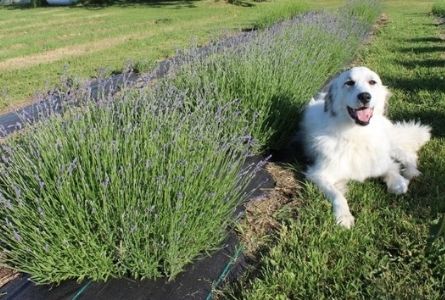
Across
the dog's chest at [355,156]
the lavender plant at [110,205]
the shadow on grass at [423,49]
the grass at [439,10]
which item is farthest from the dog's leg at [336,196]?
the grass at [439,10]

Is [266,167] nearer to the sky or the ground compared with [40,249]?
nearer to the ground

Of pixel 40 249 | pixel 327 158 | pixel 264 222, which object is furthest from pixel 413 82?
pixel 40 249

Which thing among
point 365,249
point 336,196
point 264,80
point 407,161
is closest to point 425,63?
point 407,161

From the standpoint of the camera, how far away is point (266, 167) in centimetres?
423

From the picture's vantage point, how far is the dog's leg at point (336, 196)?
326cm

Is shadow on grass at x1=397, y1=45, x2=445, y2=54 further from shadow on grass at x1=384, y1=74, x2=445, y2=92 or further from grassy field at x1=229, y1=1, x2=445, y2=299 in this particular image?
grassy field at x1=229, y1=1, x2=445, y2=299

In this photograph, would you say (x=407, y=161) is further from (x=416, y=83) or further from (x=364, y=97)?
(x=416, y=83)

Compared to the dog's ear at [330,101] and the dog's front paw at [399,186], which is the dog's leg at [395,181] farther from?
the dog's ear at [330,101]

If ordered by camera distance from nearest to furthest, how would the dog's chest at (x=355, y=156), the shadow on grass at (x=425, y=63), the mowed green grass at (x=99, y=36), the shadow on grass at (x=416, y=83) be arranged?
the dog's chest at (x=355, y=156) < the shadow on grass at (x=416, y=83) < the shadow on grass at (x=425, y=63) < the mowed green grass at (x=99, y=36)

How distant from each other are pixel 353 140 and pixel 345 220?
3.05ft

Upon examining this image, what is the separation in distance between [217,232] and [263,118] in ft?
6.06

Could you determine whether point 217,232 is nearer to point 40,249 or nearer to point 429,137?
point 40,249

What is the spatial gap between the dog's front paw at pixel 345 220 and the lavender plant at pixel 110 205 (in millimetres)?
845

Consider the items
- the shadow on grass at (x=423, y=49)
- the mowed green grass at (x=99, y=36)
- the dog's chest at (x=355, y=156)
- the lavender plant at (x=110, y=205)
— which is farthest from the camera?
the shadow on grass at (x=423, y=49)
